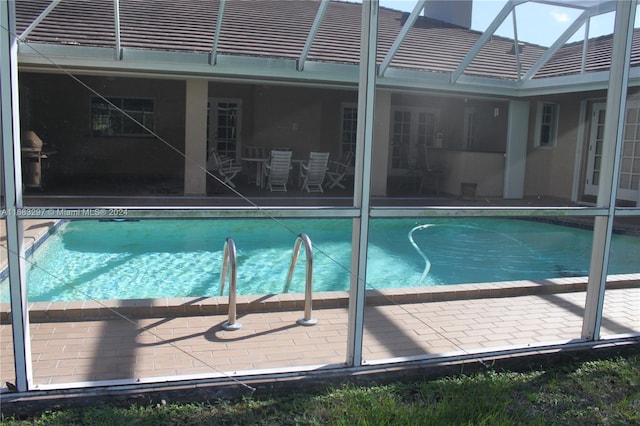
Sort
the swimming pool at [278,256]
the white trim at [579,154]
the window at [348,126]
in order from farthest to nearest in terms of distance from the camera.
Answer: the window at [348,126]
the white trim at [579,154]
the swimming pool at [278,256]

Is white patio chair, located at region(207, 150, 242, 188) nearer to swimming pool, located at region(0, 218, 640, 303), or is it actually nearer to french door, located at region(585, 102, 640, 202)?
swimming pool, located at region(0, 218, 640, 303)

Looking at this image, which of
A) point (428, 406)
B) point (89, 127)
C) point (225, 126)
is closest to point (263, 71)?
point (225, 126)

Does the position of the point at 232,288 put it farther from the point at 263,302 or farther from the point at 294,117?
the point at 294,117

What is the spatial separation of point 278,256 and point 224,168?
15.5ft

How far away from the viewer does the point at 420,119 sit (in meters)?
14.4

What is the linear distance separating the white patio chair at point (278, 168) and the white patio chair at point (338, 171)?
44.7 inches

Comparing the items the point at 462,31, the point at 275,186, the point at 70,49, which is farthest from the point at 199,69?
the point at 462,31

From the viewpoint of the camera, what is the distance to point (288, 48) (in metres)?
9.68

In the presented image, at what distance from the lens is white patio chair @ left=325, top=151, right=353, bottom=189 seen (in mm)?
12009

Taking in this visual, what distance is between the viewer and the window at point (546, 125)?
11.8 m

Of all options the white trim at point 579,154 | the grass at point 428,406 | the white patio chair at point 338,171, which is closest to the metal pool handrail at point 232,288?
the grass at point 428,406

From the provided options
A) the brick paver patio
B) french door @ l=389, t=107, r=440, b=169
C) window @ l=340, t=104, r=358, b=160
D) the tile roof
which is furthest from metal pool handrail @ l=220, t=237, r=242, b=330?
french door @ l=389, t=107, r=440, b=169

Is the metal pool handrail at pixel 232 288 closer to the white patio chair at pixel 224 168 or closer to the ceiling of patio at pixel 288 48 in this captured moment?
the ceiling of patio at pixel 288 48

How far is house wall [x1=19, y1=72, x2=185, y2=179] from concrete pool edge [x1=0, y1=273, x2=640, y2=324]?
9.43 meters
